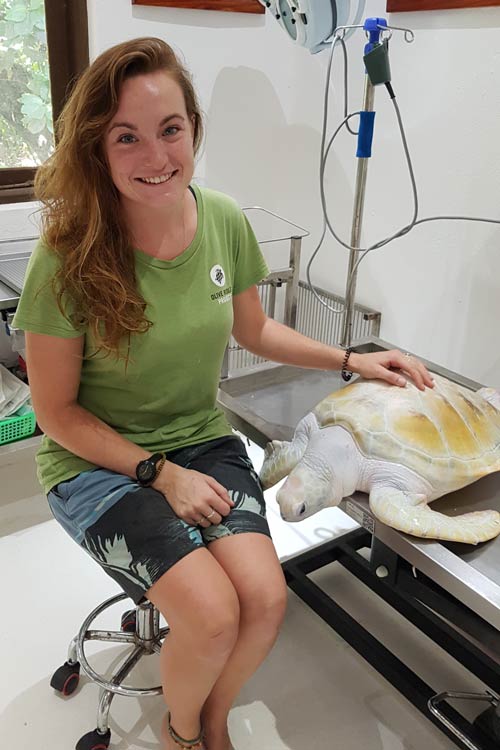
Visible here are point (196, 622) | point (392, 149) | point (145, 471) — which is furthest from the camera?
point (392, 149)

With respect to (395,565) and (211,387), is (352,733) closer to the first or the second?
(395,565)

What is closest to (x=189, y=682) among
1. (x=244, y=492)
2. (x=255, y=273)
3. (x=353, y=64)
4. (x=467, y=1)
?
(x=244, y=492)

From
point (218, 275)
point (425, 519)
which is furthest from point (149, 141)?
point (425, 519)

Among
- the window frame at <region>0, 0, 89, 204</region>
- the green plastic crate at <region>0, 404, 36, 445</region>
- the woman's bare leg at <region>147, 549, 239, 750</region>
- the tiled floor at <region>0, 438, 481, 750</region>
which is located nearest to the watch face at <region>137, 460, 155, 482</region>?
the woman's bare leg at <region>147, 549, 239, 750</region>

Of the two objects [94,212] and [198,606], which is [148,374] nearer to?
[94,212]

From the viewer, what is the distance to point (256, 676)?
153cm

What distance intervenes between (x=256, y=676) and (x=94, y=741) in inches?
15.0

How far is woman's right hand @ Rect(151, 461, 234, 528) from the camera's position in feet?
3.71

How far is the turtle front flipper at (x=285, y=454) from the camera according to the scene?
129cm

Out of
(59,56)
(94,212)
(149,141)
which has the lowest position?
(94,212)

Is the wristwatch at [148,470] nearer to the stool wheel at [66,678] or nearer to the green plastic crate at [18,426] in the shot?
the stool wheel at [66,678]

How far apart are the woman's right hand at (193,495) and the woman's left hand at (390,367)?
0.41 m

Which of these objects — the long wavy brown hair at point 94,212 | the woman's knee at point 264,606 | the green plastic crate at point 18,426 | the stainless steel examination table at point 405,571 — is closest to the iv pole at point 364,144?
the stainless steel examination table at point 405,571

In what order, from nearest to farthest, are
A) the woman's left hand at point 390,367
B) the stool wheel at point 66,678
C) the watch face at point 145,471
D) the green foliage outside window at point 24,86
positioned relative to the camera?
the watch face at point 145,471 → the woman's left hand at point 390,367 → the stool wheel at point 66,678 → the green foliage outside window at point 24,86
